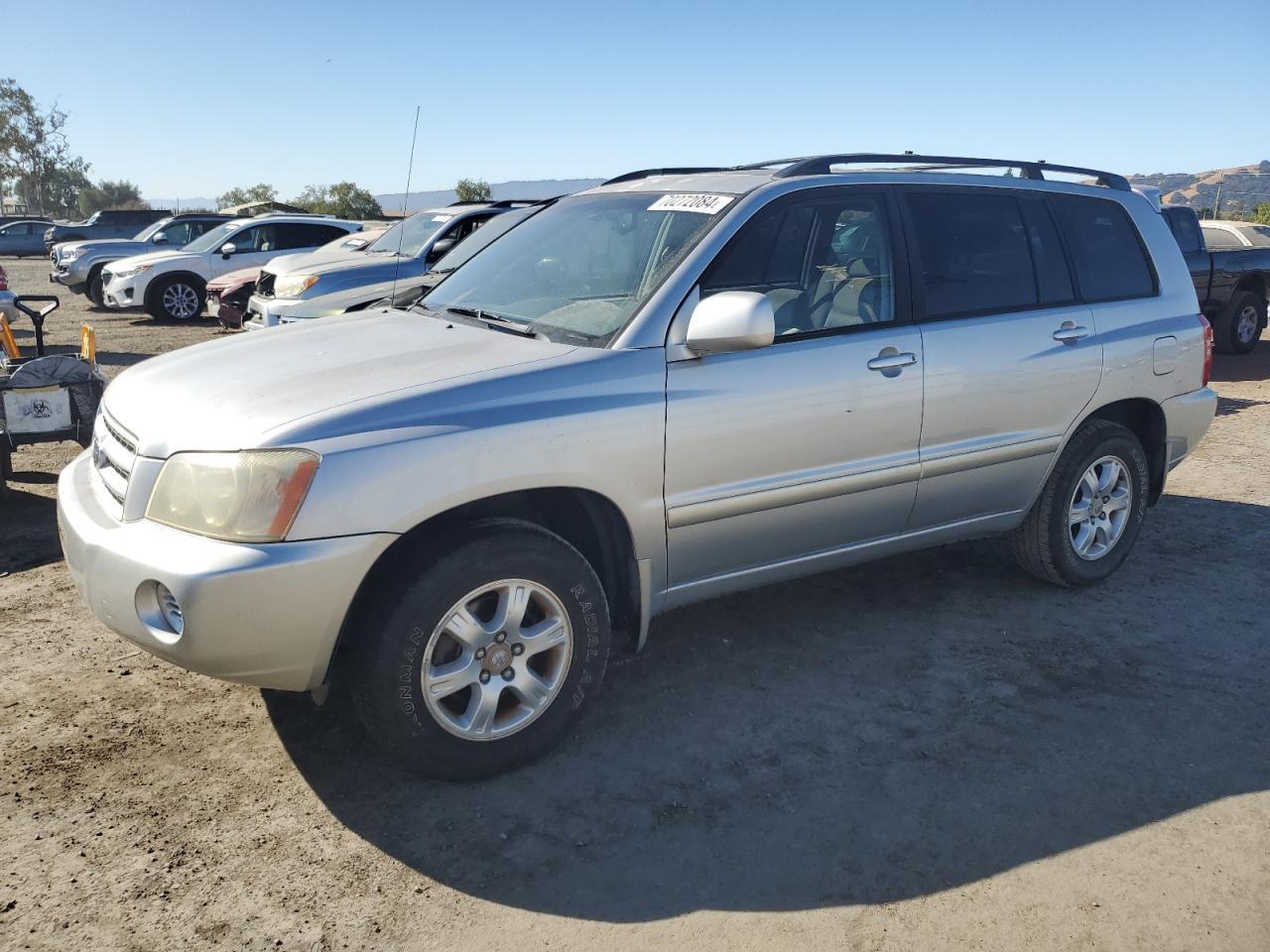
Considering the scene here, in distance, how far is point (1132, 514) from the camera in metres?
4.98

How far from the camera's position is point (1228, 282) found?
12.4 meters

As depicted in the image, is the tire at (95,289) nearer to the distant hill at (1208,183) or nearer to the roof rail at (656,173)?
the roof rail at (656,173)

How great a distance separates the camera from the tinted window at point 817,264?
375cm

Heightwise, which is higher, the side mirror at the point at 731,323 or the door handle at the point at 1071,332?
the side mirror at the point at 731,323

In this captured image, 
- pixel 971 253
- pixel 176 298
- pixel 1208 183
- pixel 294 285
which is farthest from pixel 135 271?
pixel 1208 183

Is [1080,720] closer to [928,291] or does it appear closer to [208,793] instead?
[928,291]

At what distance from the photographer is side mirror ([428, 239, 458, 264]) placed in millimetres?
10664

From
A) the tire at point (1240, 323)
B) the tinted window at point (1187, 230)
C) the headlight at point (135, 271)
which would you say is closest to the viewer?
the tinted window at point (1187, 230)

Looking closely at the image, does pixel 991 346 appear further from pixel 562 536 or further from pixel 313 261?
pixel 313 261

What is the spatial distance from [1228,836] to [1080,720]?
0.71 m

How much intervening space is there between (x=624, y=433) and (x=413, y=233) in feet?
28.7

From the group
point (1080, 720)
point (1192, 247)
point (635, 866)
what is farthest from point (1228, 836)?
point (1192, 247)

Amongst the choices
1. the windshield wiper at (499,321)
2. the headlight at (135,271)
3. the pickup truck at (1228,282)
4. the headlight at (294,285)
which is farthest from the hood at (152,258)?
the pickup truck at (1228,282)

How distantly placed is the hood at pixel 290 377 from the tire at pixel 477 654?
0.52m
